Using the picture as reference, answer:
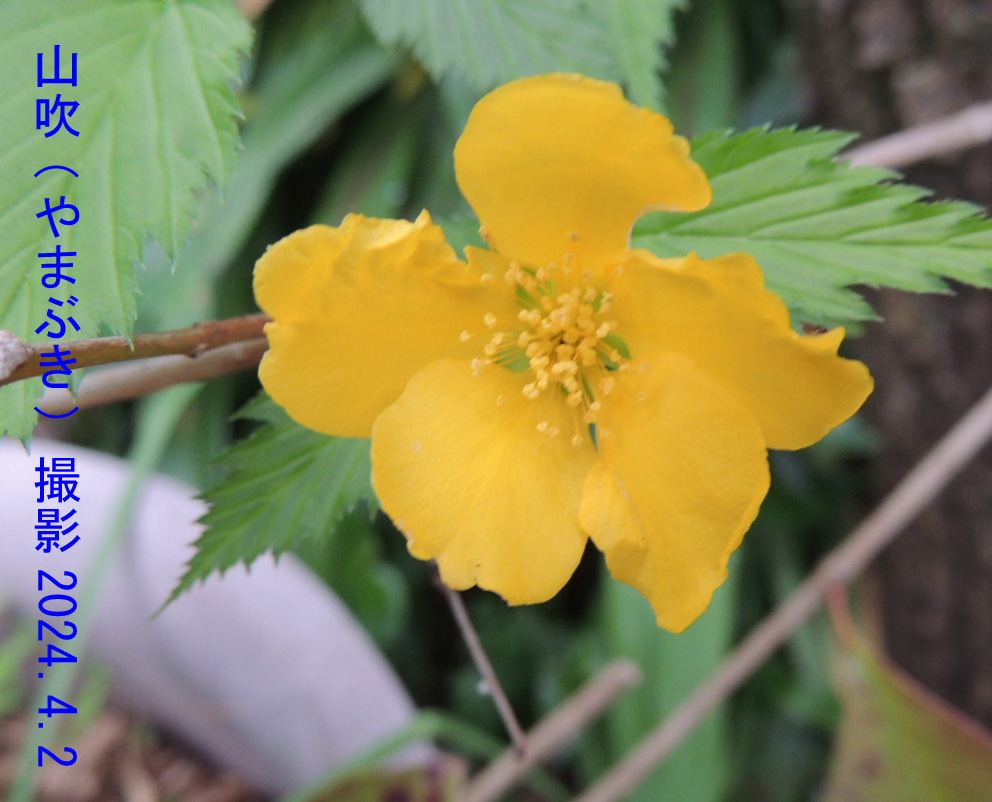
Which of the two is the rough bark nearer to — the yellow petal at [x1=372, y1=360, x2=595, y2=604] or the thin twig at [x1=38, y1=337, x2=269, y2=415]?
the yellow petal at [x1=372, y1=360, x2=595, y2=604]

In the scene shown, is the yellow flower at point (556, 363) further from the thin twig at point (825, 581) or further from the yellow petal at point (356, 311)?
the thin twig at point (825, 581)

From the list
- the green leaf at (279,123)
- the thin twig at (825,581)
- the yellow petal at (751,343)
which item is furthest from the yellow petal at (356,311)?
the green leaf at (279,123)

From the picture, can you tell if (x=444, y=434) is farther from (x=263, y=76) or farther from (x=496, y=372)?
(x=263, y=76)

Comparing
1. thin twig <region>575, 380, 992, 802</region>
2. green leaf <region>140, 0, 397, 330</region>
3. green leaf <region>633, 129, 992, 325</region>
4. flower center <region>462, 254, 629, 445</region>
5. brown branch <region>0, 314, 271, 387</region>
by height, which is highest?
brown branch <region>0, 314, 271, 387</region>

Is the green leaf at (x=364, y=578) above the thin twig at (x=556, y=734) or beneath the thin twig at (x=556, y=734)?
beneath

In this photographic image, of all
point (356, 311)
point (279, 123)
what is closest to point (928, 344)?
point (356, 311)

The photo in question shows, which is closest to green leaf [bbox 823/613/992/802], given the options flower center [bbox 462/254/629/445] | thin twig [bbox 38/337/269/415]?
flower center [bbox 462/254/629/445]

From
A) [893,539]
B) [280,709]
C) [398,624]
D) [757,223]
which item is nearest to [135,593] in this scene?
[280,709]

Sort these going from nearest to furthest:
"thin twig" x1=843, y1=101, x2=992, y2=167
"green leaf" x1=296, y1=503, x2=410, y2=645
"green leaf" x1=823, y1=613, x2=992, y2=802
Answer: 1. "thin twig" x1=843, y1=101, x2=992, y2=167
2. "green leaf" x1=823, y1=613, x2=992, y2=802
3. "green leaf" x1=296, y1=503, x2=410, y2=645
